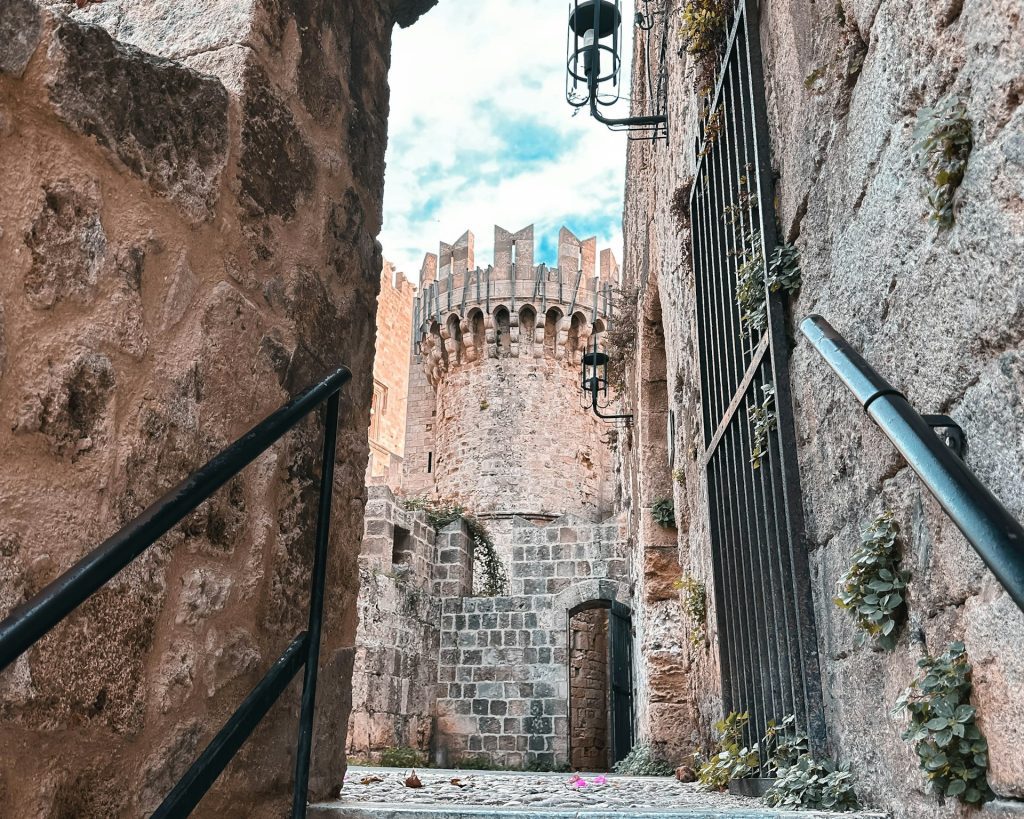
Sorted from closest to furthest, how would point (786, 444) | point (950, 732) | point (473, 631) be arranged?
point (950, 732) → point (786, 444) → point (473, 631)

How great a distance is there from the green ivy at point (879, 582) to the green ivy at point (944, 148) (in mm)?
678

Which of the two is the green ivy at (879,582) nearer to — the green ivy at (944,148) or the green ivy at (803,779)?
the green ivy at (803,779)

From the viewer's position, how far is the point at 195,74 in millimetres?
1758

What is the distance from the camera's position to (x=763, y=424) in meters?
2.93

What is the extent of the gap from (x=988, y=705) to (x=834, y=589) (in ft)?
2.76

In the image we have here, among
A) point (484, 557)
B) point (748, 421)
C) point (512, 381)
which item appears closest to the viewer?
point (748, 421)

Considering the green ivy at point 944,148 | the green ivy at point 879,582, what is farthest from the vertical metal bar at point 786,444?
the green ivy at point 944,148

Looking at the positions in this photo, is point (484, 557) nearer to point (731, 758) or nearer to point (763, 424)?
point (731, 758)

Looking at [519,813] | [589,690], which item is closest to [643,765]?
[519,813]

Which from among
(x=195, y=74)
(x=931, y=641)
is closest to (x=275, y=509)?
(x=195, y=74)

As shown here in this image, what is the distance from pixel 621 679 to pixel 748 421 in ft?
24.0

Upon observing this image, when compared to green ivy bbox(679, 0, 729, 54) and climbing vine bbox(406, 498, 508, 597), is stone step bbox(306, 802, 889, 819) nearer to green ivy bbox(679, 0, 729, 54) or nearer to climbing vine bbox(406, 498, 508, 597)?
green ivy bbox(679, 0, 729, 54)

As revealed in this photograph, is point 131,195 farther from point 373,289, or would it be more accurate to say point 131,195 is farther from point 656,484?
point 656,484

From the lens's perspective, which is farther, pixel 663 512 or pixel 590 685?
pixel 590 685
